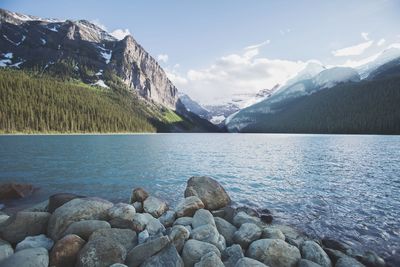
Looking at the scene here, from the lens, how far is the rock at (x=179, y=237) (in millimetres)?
10631

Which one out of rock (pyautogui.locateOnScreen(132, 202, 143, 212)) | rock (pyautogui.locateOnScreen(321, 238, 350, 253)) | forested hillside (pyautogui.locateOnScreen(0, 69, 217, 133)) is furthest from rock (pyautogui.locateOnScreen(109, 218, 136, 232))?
forested hillside (pyautogui.locateOnScreen(0, 69, 217, 133))

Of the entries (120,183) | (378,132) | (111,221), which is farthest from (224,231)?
(378,132)

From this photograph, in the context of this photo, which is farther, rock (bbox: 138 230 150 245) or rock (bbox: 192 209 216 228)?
rock (bbox: 192 209 216 228)

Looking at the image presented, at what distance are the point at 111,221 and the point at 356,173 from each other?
111 ft

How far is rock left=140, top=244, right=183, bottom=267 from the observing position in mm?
8920

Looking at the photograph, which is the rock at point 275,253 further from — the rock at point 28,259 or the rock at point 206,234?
the rock at point 28,259

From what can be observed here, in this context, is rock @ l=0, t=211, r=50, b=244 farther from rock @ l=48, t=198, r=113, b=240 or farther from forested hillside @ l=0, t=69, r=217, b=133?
forested hillside @ l=0, t=69, r=217, b=133

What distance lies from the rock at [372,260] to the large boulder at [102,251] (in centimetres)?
1008

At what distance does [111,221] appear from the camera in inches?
497

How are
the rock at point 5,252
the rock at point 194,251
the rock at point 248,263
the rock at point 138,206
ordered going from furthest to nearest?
the rock at point 138,206, the rock at point 194,251, the rock at point 5,252, the rock at point 248,263

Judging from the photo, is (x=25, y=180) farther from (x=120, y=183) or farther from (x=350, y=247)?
(x=350, y=247)

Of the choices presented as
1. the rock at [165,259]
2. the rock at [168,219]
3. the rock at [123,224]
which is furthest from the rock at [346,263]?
the rock at [123,224]

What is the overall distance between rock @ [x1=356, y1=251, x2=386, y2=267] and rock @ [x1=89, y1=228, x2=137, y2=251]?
9923 millimetres

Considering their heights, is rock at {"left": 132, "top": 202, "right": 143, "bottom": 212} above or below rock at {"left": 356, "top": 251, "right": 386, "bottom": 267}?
above
